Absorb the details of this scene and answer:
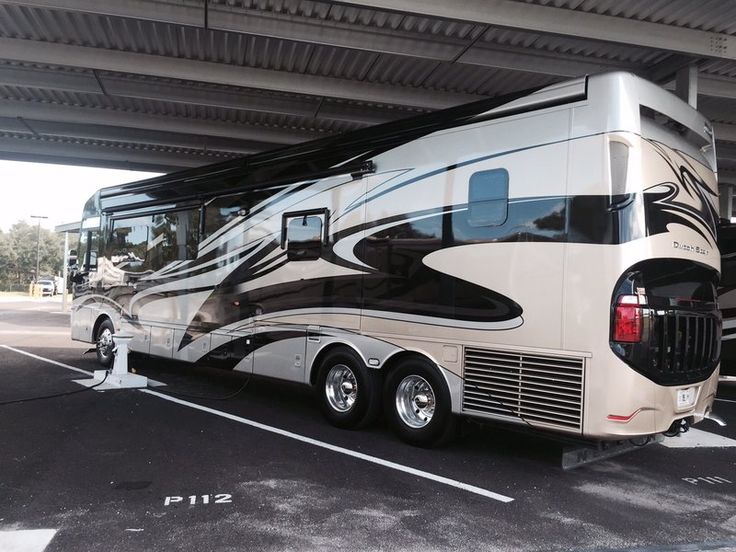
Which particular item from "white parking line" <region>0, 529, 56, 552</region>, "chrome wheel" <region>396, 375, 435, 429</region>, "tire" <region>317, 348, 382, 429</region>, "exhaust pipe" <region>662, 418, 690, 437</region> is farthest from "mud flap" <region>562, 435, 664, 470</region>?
"white parking line" <region>0, 529, 56, 552</region>

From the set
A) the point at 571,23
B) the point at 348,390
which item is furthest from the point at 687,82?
the point at 348,390

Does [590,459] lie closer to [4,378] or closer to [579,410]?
[579,410]

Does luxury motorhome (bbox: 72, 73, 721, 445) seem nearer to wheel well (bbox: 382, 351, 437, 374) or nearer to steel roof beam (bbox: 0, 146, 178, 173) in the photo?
wheel well (bbox: 382, 351, 437, 374)

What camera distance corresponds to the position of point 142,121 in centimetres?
1242

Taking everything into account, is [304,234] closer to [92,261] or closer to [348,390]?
[348,390]

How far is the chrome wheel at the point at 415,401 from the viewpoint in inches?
234

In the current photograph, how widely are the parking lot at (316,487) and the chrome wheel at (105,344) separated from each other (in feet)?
9.82

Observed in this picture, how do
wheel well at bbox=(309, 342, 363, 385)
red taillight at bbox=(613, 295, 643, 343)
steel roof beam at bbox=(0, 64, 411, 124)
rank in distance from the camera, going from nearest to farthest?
red taillight at bbox=(613, 295, 643, 343) → wheel well at bbox=(309, 342, 363, 385) → steel roof beam at bbox=(0, 64, 411, 124)

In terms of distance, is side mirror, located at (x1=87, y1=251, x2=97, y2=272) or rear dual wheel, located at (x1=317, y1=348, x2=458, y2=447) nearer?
rear dual wheel, located at (x1=317, y1=348, x2=458, y2=447)

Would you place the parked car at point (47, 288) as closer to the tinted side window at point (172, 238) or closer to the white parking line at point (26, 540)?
the tinted side window at point (172, 238)

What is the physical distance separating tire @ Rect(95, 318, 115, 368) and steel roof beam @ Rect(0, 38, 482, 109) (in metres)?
4.55

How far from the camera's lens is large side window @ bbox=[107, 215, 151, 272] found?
9.93 m

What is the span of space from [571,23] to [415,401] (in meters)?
5.12

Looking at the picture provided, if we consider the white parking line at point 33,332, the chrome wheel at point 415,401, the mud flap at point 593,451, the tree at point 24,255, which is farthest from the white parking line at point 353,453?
the tree at point 24,255
